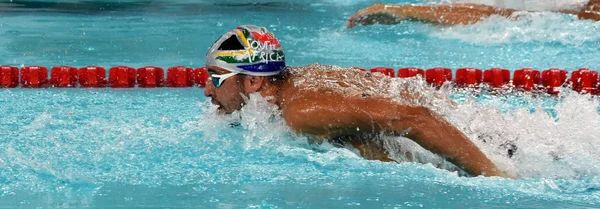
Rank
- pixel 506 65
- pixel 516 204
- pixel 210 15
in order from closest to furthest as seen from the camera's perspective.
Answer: pixel 516 204 → pixel 506 65 → pixel 210 15

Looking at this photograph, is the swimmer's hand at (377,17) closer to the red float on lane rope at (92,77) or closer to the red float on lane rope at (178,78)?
the red float on lane rope at (178,78)

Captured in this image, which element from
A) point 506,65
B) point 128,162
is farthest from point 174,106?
point 506,65

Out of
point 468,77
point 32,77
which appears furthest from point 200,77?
point 468,77

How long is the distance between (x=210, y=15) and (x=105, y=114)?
6.33 metres

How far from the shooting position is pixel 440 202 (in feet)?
10.3

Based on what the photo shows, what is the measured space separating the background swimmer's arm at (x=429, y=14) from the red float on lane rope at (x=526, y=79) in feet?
9.06

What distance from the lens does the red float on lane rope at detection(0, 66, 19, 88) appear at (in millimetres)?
5953

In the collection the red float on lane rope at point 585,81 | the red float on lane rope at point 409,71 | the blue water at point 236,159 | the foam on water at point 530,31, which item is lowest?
the blue water at point 236,159

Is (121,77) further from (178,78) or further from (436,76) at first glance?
(436,76)

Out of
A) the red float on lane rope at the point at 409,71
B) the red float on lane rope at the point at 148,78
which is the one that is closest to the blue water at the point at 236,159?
the red float on lane rope at the point at 148,78

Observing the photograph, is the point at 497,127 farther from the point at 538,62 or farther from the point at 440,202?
the point at 538,62

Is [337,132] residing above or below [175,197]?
above

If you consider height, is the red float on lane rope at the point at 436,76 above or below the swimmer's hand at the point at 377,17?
below

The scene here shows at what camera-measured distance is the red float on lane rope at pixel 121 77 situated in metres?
6.06
